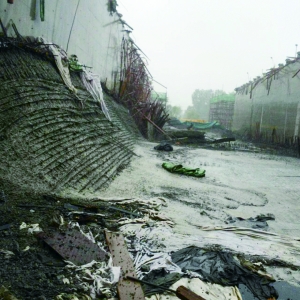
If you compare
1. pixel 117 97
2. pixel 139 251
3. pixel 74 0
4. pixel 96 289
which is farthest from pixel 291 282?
pixel 117 97

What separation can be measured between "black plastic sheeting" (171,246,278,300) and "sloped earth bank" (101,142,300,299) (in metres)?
0.09

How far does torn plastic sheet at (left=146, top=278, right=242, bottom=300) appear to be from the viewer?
2.03 metres

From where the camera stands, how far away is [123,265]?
2.30 meters

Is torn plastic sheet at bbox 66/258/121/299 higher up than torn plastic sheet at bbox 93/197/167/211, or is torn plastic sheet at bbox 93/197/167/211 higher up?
torn plastic sheet at bbox 93/197/167/211

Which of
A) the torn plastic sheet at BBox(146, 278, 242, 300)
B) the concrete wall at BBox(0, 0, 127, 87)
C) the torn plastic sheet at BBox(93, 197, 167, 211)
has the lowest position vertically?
Answer: the torn plastic sheet at BBox(146, 278, 242, 300)

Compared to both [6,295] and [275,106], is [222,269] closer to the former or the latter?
[6,295]

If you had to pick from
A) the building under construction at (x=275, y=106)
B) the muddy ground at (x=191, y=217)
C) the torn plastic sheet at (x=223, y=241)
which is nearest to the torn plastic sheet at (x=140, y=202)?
the muddy ground at (x=191, y=217)

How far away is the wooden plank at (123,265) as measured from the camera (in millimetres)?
1965

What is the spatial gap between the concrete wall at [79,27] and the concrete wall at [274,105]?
8.93 m

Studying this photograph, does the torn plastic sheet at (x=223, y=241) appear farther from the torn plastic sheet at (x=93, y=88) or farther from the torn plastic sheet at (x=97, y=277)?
the torn plastic sheet at (x=93, y=88)

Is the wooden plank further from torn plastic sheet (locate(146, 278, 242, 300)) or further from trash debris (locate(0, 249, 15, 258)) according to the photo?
trash debris (locate(0, 249, 15, 258))

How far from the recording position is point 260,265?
2.60 m

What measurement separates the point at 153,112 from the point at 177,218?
11407 mm

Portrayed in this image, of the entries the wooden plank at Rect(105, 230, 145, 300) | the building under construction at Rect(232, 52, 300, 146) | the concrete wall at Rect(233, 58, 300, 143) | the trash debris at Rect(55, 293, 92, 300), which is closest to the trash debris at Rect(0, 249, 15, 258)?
the trash debris at Rect(55, 293, 92, 300)
